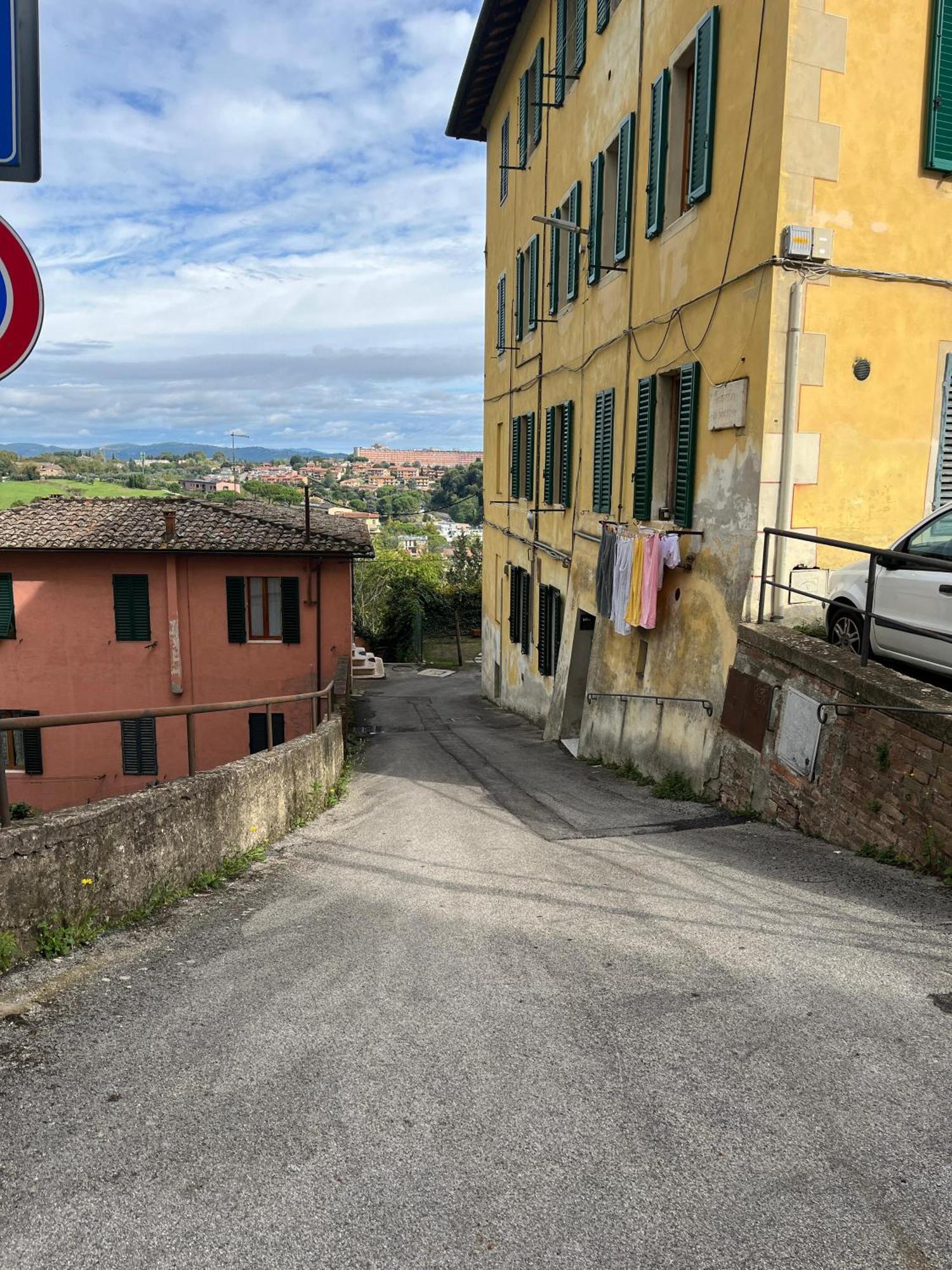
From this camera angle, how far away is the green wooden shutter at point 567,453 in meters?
14.2

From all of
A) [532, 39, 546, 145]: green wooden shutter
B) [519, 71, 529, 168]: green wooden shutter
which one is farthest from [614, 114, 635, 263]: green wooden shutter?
[519, 71, 529, 168]: green wooden shutter

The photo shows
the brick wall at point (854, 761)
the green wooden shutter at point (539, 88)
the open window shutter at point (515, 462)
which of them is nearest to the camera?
the brick wall at point (854, 761)

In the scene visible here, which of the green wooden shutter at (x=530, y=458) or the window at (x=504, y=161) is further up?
the window at (x=504, y=161)

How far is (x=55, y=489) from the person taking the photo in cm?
5853

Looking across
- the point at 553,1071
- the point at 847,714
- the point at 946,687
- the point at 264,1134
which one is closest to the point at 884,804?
the point at 847,714

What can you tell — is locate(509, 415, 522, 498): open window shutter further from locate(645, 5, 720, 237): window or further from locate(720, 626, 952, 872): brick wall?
locate(720, 626, 952, 872): brick wall

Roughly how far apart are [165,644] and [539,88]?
1344cm

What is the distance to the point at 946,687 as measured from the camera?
21.5ft

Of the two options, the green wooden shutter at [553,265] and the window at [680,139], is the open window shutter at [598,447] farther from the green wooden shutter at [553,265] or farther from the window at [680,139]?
the green wooden shutter at [553,265]

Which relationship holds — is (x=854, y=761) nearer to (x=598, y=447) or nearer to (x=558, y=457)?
(x=598, y=447)

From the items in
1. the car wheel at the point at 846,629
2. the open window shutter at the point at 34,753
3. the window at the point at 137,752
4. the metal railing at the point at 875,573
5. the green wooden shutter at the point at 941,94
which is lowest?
the window at the point at 137,752

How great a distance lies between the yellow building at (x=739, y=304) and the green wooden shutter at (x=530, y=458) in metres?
3.49

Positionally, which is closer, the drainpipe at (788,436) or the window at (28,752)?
the drainpipe at (788,436)

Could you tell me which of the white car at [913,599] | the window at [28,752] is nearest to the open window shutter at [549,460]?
the white car at [913,599]
